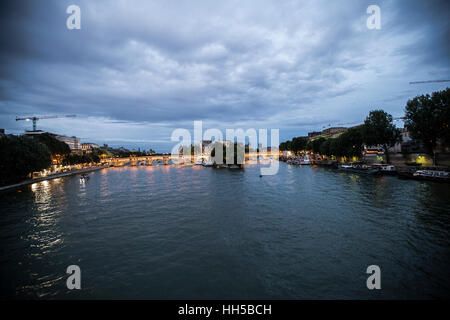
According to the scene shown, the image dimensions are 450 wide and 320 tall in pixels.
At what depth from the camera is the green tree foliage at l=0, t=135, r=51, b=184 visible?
38525mm

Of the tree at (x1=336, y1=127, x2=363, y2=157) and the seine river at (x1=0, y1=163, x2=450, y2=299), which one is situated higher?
the tree at (x1=336, y1=127, x2=363, y2=157)

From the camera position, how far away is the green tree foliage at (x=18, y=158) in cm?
3853

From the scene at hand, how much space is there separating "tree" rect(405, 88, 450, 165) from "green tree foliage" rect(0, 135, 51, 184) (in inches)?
3058

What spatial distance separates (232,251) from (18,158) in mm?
48792

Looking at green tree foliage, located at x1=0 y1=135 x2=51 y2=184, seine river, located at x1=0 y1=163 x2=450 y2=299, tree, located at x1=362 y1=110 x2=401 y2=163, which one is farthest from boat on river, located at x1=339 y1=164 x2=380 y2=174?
green tree foliage, located at x1=0 y1=135 x2=51 y2=184

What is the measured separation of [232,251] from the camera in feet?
39.7

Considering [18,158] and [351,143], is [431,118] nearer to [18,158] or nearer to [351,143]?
[351,143]

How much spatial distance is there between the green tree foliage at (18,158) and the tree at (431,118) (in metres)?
77.7

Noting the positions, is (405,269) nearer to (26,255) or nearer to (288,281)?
(288,281)

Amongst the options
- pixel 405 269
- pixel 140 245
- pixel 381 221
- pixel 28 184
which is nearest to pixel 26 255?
pixel 140 245

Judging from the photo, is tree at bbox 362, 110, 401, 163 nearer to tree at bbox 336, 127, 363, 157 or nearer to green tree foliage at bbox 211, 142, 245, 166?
tree at bbox 336, 127, 363, 157

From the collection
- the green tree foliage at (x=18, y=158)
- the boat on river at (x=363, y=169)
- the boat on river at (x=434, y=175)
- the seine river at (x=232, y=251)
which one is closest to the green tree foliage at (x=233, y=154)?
the boat on river at (x=363, y=169)
